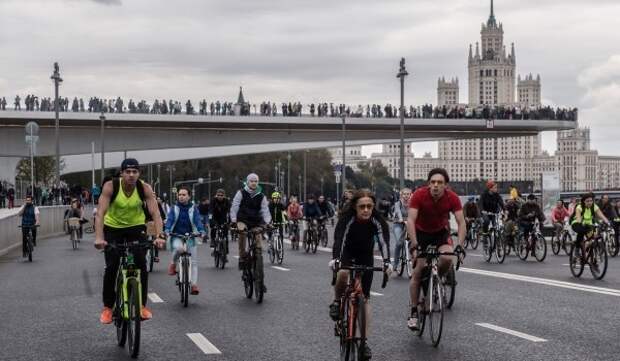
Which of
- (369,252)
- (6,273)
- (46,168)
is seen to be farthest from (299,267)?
(46,168)

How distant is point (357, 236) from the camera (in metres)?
8.49

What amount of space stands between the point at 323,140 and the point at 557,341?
61.5 meters

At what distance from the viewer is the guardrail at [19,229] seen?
92.4 ft

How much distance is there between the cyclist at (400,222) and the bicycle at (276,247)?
305cm

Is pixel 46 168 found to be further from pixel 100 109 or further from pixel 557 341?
pixel 557 341

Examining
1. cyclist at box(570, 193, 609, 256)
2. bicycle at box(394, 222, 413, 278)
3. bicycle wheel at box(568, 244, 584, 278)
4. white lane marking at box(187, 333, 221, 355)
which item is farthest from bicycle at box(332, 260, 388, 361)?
bicycle wheel at box(568, 244, 584, 278)

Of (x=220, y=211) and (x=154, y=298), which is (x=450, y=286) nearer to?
(x=154, y=298)

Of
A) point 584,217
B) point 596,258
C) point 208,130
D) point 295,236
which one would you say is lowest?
point 295,236

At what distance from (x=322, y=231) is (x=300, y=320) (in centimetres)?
1865

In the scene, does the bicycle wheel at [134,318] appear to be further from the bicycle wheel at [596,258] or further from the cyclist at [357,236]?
the bicycle wheel at [596,258]

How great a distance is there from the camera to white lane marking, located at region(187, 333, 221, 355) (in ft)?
30.4

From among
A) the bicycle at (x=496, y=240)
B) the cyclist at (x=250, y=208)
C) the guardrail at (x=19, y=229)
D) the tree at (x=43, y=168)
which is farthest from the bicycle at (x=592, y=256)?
the tree at (x=43, y=168)

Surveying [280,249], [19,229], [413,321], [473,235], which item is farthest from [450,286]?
[19,229]

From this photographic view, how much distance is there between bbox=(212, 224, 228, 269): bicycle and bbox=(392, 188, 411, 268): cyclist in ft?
10.9
